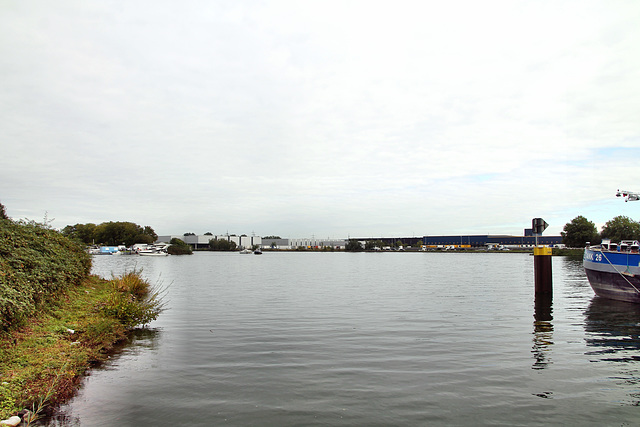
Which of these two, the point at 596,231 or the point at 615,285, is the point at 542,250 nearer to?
the point at 615,285

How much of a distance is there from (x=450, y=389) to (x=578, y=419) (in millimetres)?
2735

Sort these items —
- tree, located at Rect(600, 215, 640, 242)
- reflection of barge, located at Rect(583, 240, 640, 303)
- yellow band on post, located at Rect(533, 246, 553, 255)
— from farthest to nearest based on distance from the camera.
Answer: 1. tree, located at Rect(600, 215, 640, 242)
2. yellow band on post, located at Rect(533, 246, 553, 255)
3. reflection of barge, located at Rect(583, 240, 640, 303)

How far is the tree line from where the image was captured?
139250 mm

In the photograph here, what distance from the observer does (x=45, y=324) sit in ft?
44.3

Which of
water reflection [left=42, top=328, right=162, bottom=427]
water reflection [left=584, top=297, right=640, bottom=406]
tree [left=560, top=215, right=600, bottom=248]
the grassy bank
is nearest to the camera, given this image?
water reflection [left=42, top=328, right=162, bottom=427]

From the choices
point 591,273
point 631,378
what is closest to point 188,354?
point 631,378

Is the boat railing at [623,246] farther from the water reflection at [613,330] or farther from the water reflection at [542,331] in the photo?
the water reflection at [542,331]

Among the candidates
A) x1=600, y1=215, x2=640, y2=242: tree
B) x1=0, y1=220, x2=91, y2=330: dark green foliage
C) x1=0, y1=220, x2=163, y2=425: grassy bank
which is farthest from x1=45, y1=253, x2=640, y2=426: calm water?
x1=600, y1=215, x2=640, y2=242: tree

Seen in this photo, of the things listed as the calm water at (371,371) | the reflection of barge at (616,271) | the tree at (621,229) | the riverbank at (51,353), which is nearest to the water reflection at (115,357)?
the calm water at (371,371)

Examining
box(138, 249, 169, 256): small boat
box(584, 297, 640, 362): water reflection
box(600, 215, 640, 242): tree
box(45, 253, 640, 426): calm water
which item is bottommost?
box(138, 249, 169, 256): small boat

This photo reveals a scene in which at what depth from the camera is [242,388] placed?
10852 mm

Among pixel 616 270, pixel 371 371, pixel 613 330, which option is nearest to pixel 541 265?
pixel 616 270

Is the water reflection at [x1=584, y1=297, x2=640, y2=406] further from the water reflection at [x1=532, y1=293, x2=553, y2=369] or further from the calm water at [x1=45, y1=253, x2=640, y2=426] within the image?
the water reflection at [x1=532, y1=293, x2=553, y2=369]

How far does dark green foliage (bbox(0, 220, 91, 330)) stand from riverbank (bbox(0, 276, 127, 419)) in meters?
0.49
